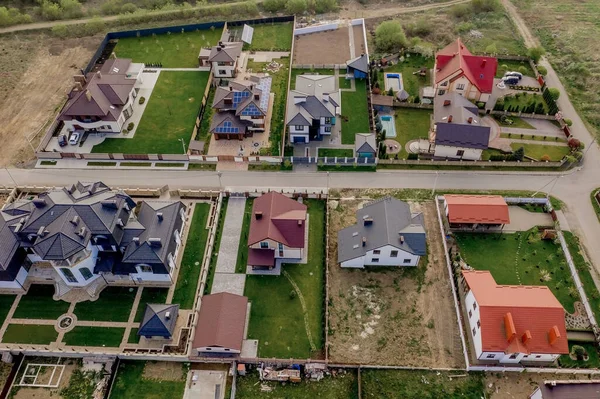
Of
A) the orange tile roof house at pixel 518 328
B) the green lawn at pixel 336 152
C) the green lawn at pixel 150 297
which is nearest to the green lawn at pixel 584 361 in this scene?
the orange tile roof house at pixel 518 328

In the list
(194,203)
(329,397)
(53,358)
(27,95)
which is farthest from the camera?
(27,95)

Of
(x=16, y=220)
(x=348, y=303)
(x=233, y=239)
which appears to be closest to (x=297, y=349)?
(x=348, y=303)

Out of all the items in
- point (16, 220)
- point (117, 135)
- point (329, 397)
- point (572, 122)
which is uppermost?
point (572, 122)

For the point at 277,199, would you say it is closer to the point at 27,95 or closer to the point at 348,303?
the point at 348,303

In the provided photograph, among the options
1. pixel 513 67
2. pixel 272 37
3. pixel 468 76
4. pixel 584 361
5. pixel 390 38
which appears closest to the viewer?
pixel 584 361

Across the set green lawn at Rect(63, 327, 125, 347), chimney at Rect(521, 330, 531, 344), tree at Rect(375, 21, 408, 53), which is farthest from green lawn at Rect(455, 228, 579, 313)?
tree at Rect(375, 21, 408, 53)

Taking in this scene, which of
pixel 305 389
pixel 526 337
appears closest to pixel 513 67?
pixel 526 337

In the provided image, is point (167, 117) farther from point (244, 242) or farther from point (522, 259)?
point (522, 259)
